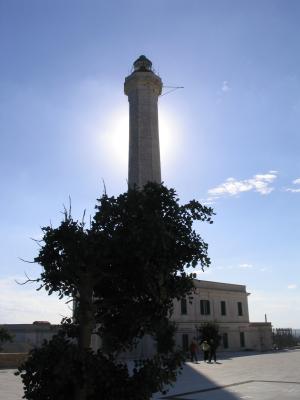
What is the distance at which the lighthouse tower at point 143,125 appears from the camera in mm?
38156

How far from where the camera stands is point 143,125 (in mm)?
39438

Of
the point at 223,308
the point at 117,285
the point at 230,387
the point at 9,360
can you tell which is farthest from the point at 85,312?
the point at 223,308

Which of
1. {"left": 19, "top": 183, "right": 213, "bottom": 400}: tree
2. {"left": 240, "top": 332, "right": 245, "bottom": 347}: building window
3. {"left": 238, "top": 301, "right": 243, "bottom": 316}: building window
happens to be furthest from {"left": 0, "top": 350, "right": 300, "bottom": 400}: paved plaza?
{"left": 238, "top": 301, "right": 243, "bottom": 316}: building window

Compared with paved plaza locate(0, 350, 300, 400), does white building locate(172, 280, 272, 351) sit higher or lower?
higher

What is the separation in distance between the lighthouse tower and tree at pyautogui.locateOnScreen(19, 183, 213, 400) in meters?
29.0

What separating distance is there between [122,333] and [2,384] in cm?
1205

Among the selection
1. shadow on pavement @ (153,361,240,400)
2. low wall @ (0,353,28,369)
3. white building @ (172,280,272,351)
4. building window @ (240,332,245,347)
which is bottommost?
shadow on pavement @ (153,361,240,400)

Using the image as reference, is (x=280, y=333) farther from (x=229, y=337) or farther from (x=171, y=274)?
(x=171, y=274)

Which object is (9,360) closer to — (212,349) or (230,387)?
(212,349)

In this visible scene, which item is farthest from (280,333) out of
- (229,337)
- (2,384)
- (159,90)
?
(2,384)

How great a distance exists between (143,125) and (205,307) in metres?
18.0

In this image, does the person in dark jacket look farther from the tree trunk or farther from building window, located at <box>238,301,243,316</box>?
the tree trunk

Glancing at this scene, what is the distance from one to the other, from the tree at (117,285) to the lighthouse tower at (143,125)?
29.0 meters

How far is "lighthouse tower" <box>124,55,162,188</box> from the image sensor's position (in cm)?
3816
